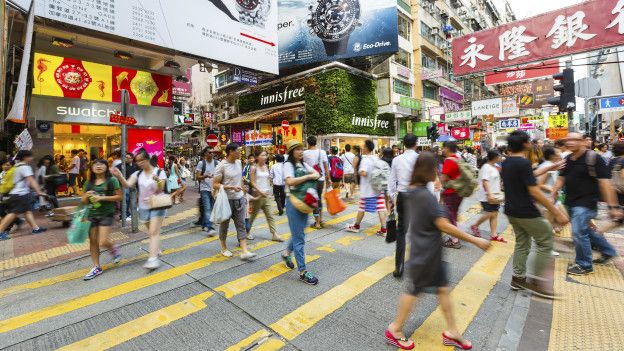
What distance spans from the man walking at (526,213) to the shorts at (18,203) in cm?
812

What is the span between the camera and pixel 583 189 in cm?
404

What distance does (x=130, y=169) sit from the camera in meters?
8.12

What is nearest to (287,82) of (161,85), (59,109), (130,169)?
(161,85)

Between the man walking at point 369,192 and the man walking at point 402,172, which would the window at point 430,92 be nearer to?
the man walking at point 369,192

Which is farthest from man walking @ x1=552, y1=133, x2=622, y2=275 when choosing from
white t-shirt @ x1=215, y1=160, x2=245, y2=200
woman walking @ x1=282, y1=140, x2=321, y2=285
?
white t-shirt @ x1=215, y1=160, x2=245, y2=200

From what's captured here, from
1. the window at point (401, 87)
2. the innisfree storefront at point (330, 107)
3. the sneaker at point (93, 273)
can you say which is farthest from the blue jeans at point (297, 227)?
the window at point (401, 87)

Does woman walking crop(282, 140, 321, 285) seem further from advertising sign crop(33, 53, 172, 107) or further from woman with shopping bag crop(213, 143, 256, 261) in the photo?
advertising sign crop(33, 53, 172, 107)

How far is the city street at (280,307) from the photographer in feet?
9.05

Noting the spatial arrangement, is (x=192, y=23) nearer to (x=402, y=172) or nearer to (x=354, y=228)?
(x=354, y=228)

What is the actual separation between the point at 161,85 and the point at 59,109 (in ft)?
11.9

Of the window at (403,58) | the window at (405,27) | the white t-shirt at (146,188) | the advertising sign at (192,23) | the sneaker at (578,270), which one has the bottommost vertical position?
the sneaker at (578,270)

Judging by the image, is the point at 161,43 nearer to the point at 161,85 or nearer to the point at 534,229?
the point at 161,85

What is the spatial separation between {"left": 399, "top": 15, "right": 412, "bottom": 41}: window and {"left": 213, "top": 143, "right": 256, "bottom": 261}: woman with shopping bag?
25.3 m

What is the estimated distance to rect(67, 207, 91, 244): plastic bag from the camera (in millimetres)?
4129
